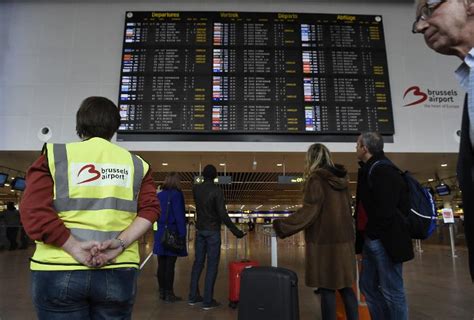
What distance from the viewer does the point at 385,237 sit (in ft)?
7.86

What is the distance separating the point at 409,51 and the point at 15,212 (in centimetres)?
1262

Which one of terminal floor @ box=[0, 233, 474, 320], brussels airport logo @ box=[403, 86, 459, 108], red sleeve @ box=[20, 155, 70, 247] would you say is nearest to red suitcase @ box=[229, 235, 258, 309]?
terminal floor @ box=[0, 233, 474, 320]

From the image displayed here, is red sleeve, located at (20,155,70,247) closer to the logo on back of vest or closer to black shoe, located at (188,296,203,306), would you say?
the logo on back of vest

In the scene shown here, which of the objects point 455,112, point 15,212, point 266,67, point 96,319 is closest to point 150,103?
point 266,67

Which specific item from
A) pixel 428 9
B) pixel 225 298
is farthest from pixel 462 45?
pixel 225 298

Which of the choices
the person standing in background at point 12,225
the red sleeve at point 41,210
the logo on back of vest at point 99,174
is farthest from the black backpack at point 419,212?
the person standing in background at point 12,225

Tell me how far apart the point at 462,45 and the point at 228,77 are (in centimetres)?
537

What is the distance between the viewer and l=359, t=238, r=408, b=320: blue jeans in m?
2.39

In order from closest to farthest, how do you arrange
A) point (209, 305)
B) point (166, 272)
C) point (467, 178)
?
point (467, 178) < point (209, 305) < point (166, 272)

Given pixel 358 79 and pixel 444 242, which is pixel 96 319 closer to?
pixel 358 79

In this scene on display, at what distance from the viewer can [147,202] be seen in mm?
1605

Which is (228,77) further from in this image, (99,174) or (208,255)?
(99,174)

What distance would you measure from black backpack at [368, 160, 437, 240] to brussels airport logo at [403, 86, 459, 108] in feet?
15.3

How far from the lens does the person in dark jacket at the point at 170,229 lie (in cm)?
436
